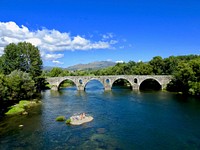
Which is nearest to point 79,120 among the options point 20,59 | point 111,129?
point 111,129

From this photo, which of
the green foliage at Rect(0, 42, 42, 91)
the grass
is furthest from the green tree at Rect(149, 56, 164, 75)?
the grass

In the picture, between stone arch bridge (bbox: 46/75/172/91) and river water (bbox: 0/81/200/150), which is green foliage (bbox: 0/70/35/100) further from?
stone arch bridge (bbox: 46/75/172/91)

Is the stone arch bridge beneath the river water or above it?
above

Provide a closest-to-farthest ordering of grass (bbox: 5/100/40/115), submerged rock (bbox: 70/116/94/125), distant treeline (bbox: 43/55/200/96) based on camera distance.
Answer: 1. submerged rock (bbox: 70/116/94/125)
2. grass (bbox: 5/100/40/115)
3. distant treeline (bbox: 43/55/200/96)

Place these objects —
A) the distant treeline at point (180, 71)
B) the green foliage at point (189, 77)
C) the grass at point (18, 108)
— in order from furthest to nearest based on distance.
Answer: the distant treeline at point (180, 71) → the green foliage at point (189, 77) → the grass at point (18, 108)

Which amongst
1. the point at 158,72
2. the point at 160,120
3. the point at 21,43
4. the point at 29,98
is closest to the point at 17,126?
the point at 160,120

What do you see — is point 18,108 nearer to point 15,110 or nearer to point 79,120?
point 15,110

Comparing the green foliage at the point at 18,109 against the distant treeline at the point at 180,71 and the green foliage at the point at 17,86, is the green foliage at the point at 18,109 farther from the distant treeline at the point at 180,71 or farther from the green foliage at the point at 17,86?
the distant treeline at the point at 180,71

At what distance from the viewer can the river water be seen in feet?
116

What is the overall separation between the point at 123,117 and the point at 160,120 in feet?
25.8

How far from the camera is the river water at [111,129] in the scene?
3531cm

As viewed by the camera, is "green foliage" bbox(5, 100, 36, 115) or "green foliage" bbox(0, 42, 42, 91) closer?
"green foliage" bbox(5, 100, 36, 115)

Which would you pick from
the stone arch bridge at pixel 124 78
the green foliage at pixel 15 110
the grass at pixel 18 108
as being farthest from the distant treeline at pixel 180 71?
the green foliage at pixel 15 110

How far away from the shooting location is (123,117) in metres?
51.4
